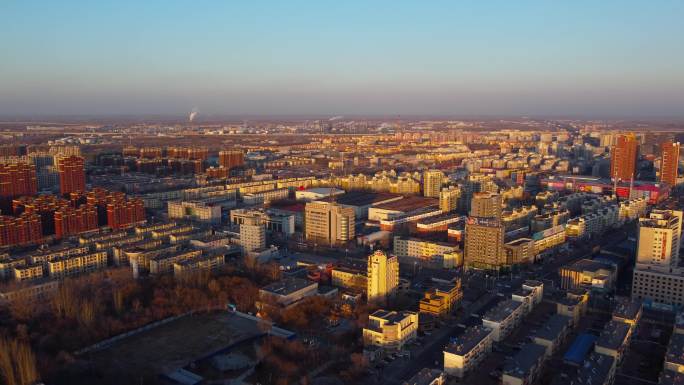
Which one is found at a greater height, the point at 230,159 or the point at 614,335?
the point at 230,159

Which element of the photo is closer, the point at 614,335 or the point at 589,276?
the point at 614,335

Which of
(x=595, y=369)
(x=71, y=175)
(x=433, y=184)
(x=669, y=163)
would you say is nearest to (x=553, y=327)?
(x=595, y=369)

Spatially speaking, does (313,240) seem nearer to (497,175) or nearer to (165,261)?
(165,261)

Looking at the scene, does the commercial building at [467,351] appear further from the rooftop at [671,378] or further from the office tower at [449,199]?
the office tower at [449,199]

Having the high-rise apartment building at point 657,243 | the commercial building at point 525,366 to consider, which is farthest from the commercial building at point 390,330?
the high-rise apartment building at point 657,243

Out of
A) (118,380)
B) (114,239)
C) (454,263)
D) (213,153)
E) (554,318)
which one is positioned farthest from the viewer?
(213,153)

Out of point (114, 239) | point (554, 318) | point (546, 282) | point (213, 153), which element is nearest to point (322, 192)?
point (114, 239)

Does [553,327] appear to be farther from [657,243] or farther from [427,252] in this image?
[427,252]
